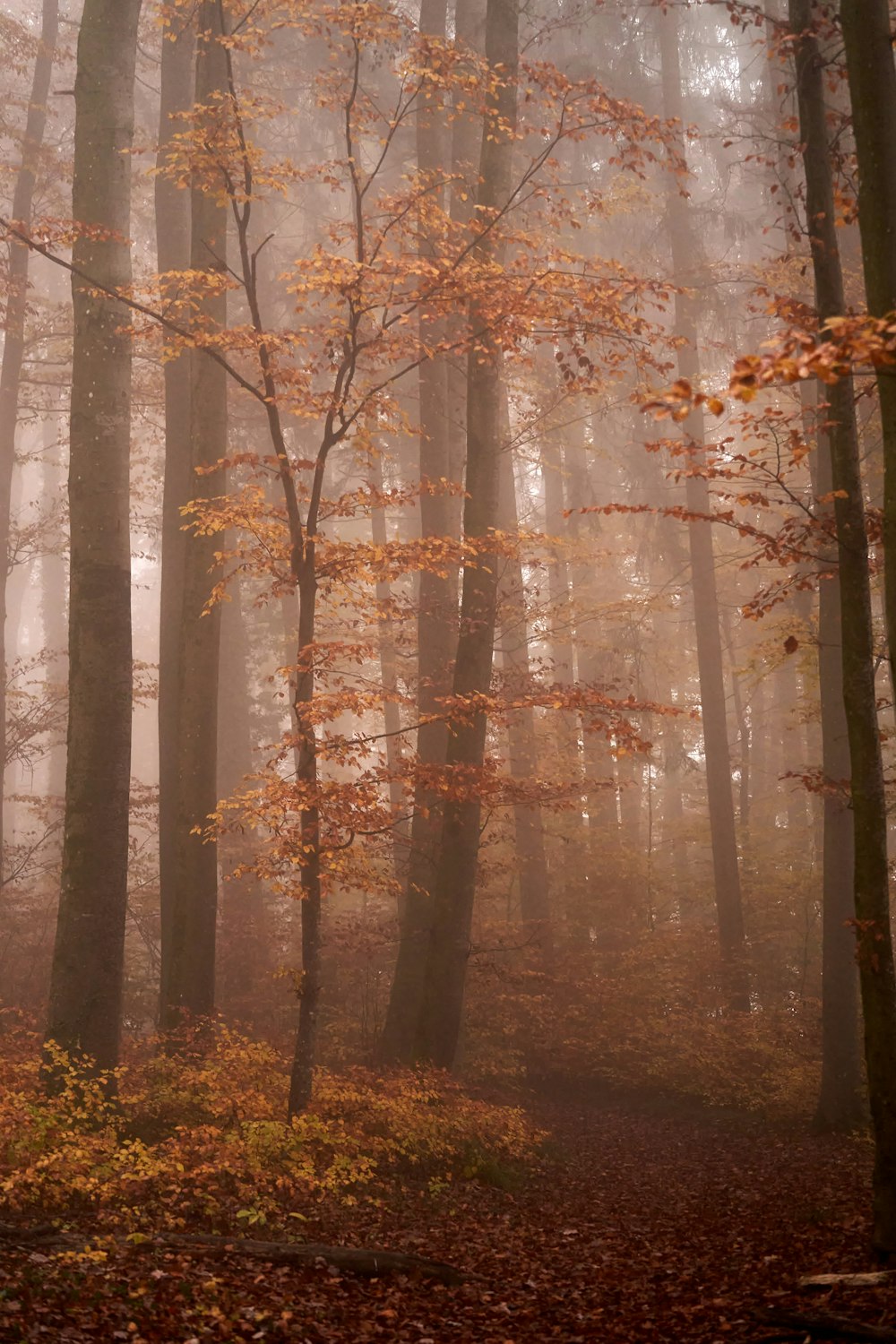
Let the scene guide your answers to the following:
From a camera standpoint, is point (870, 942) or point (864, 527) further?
point (864, 527)

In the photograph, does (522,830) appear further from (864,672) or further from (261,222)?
(261,222)

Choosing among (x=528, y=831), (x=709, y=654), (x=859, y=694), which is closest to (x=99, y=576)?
(x=859, y=694)

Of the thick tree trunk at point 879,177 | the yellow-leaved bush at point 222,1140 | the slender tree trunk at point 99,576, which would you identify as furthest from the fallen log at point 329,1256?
the thick tree trunk at point 879,177

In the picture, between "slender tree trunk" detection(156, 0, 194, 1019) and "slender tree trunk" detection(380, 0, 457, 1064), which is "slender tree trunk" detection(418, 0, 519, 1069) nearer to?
"slender tree trunk" detection(380, 0, 457, 1064)

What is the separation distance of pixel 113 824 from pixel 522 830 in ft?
28.2

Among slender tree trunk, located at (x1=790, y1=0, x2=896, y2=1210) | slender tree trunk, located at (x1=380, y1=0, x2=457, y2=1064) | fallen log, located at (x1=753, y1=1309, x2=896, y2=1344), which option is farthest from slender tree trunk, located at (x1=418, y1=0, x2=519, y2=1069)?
fallen log, located at (x1=753, y1=1309, x2=896, y2=1344)

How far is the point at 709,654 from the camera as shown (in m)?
16.7

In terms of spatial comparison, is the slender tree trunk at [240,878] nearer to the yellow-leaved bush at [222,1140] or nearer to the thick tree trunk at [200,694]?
the thick tree trunk at [200,694]

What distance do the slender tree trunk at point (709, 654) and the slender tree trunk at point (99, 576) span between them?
8.77m

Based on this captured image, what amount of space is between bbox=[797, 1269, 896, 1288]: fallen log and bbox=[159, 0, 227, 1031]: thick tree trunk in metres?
6.54

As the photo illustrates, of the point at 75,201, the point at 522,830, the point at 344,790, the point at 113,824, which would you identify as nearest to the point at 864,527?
the point at 344,790

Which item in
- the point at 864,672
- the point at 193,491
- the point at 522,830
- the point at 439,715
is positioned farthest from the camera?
the point at 522,830

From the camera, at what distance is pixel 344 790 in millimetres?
8430

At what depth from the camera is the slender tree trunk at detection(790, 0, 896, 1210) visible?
6.46m
